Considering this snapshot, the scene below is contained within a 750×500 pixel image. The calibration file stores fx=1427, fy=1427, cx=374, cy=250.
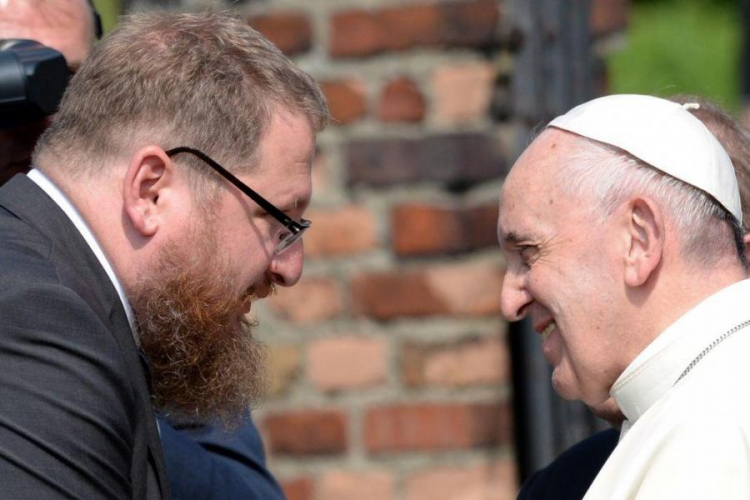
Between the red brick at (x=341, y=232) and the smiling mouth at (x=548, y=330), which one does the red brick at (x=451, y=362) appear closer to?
the red brick at (x=341, y=232)

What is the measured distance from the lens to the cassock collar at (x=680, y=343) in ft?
6.89

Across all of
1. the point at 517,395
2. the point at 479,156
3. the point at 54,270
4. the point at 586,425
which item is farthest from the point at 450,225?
the point at 54,270

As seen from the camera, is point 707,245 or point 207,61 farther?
point 207,61

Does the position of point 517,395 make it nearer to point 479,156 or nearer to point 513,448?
point 513,448

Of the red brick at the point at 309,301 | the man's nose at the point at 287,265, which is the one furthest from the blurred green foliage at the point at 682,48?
the man's nose at the point at 287,265

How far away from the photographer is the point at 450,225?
3.23 meters

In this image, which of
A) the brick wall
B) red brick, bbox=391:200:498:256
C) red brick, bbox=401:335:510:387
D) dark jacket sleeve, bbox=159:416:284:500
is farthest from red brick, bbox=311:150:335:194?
dark jacket sleeve, bbox=159:416:284:500

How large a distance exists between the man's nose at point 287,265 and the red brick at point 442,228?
29.6 inches

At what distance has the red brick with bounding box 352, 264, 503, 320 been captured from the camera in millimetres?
3248

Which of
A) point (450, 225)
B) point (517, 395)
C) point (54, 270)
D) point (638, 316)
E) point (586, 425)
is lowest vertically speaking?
point (586, 425)

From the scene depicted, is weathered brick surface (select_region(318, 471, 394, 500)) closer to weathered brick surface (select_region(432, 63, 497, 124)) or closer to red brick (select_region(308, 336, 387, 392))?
red brick (select_region(308, 336, 387, 392))

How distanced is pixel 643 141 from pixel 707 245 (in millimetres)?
195

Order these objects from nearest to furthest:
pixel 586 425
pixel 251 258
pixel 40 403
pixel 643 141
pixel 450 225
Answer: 1. pixel 40 403
2. pixel 643 141
3. pixel 251 258
4. pixel 450 225
5. pixel 586 425

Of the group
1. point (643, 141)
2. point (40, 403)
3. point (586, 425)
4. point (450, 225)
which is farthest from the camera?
point (586, 425)
